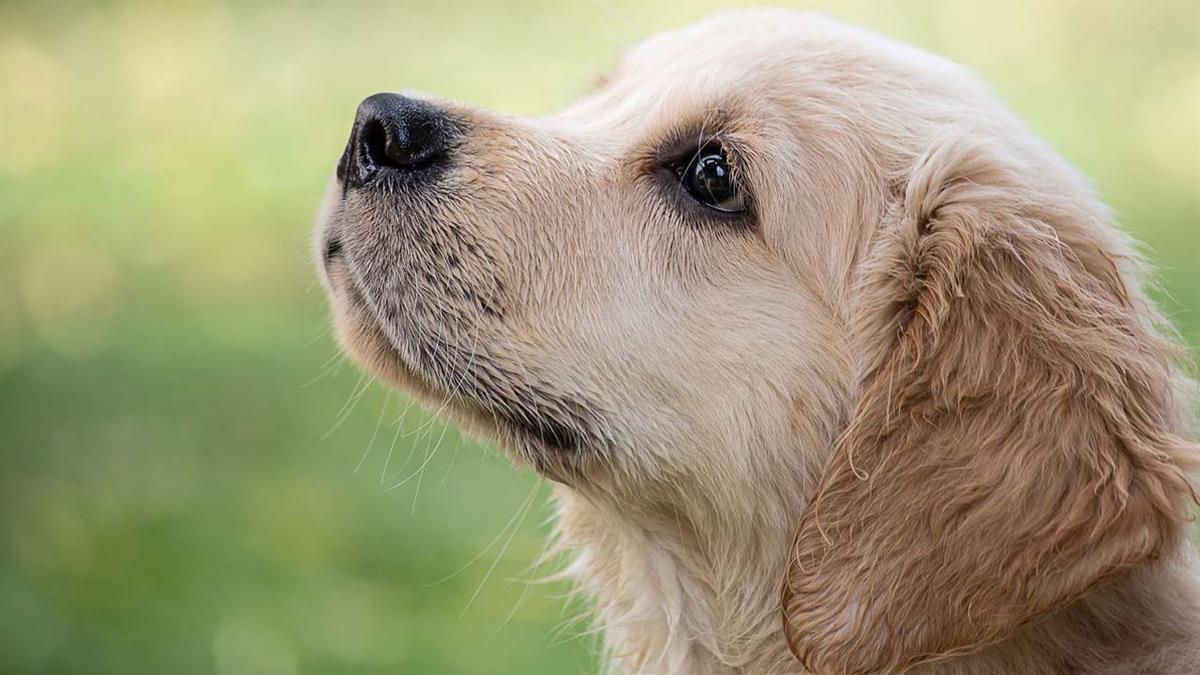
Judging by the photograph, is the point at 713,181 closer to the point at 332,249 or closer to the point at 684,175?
the point at 684,175

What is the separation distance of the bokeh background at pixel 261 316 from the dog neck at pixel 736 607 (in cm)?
41

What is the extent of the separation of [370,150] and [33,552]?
3.33m

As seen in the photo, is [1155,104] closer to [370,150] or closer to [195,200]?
[195,200]

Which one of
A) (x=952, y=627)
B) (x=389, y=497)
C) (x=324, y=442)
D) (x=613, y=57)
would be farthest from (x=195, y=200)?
(x=952, y=627)

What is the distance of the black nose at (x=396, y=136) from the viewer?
335 cm

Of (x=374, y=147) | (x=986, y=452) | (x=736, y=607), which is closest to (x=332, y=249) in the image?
(x=374, y=147)

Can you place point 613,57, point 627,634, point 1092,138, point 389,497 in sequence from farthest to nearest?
1. point 1092,138
2. point 389,497
3. point 613,57
4. point 627,634

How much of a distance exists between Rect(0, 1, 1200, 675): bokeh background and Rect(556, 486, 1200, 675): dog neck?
41 cm

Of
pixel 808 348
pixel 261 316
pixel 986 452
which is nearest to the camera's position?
pixel 986 452

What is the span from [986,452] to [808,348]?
450 mm

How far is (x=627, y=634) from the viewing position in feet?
12.4

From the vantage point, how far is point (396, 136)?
3.37 meters

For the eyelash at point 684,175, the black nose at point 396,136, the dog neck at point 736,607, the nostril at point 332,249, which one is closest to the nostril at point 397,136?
the black nose at point 396,136

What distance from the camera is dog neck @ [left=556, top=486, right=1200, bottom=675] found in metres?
3.12
